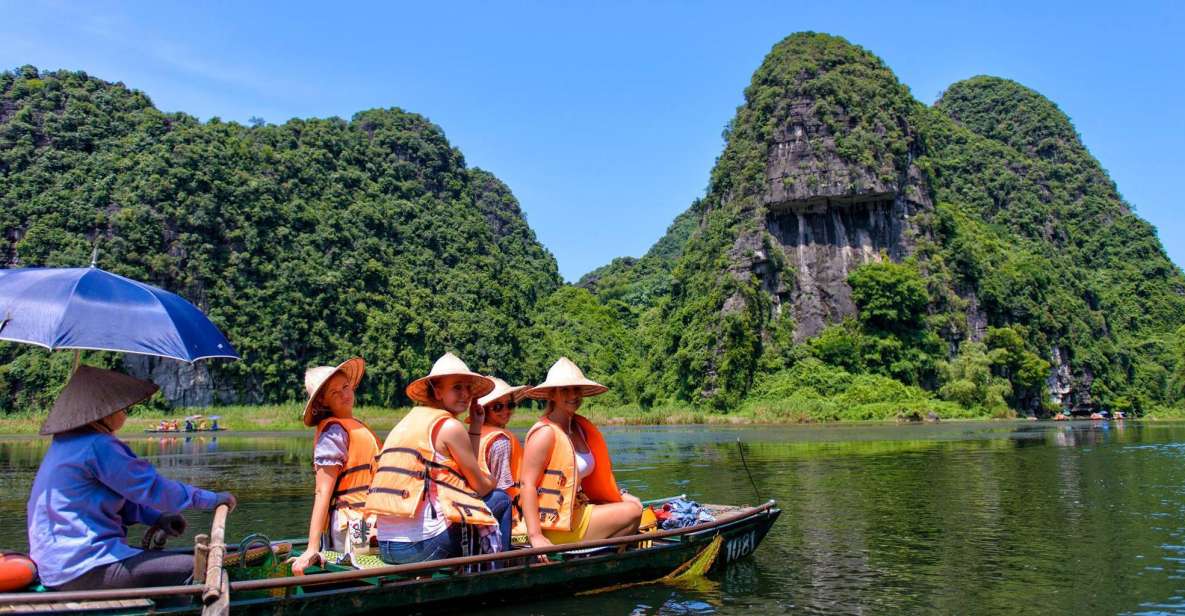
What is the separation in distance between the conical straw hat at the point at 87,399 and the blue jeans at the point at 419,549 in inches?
89.1

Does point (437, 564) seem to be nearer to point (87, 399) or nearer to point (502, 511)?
point (502, 511)

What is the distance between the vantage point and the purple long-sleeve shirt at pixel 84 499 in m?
5.00

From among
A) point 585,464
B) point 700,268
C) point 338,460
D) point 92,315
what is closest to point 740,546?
point 585,464

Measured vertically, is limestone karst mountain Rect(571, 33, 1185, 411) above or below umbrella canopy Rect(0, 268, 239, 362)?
above

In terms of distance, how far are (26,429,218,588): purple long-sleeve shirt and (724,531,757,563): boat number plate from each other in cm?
572

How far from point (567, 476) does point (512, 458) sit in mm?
776

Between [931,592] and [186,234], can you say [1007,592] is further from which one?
[186,234]

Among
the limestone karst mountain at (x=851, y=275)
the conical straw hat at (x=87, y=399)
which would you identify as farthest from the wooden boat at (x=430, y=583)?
the limestone karst mountain at (x=851, y=275)

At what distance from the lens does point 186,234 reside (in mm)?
56750

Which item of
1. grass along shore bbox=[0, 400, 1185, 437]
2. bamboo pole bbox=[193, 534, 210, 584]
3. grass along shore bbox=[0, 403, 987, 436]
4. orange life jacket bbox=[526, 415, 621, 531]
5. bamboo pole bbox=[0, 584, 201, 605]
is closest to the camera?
bamboo pole bbox=[0, 584, 201, 605]

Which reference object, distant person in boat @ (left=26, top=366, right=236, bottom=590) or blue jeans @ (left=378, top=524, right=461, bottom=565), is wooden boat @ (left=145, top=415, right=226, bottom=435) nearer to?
blue jeans @ (left=378, top=524, right=461, bottom=565)

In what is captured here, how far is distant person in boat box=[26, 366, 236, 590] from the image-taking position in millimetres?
5004

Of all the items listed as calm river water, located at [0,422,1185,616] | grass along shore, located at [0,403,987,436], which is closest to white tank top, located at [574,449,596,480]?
calm river water, located at [0,422,1185,616]

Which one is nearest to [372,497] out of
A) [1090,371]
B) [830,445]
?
[830,445]
